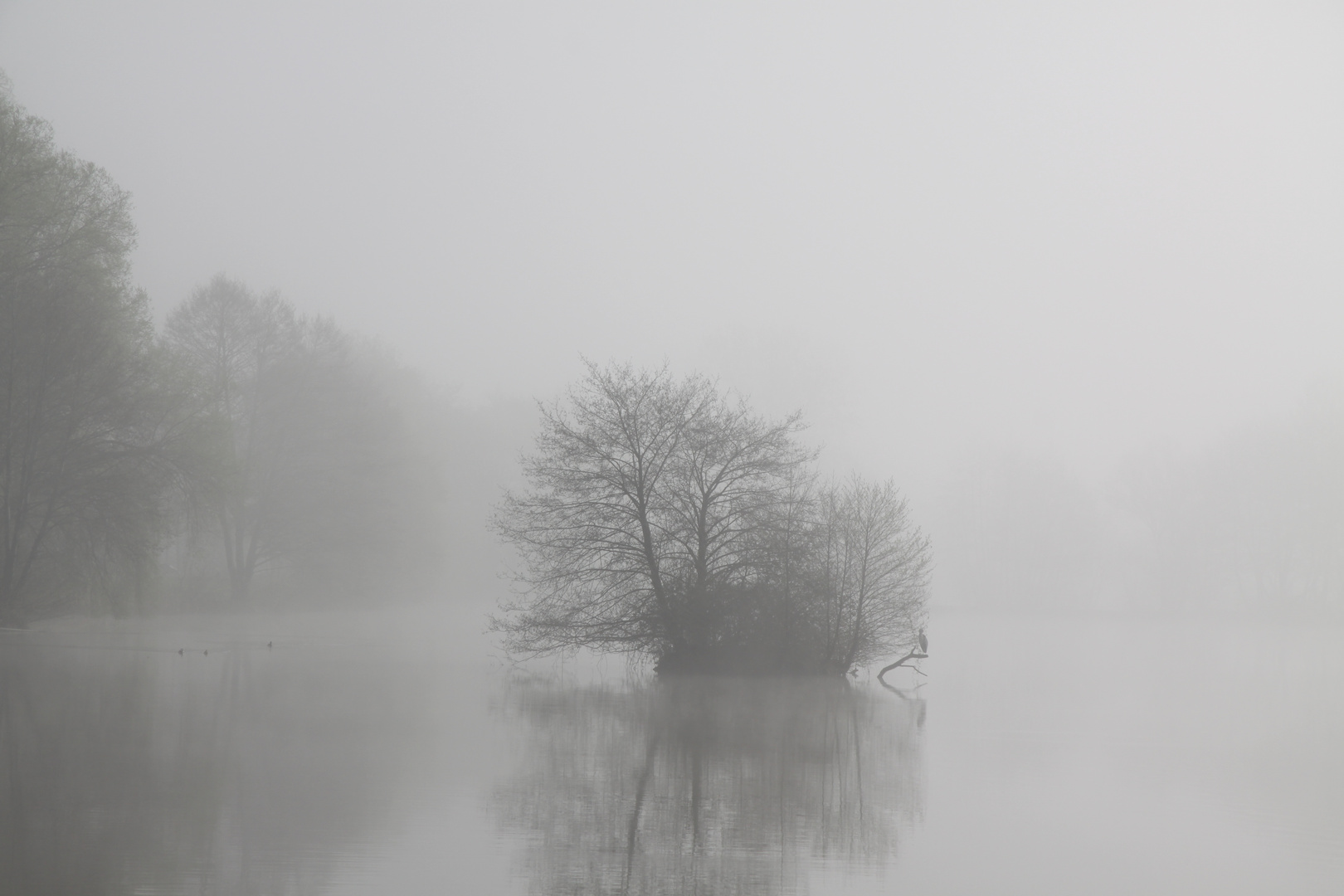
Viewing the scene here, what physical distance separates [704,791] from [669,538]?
48.0 feet

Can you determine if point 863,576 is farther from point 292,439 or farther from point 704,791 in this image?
point 292,439

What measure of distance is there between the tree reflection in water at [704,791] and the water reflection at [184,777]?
185 centimetres

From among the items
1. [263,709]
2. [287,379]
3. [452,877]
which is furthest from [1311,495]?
[452,877]

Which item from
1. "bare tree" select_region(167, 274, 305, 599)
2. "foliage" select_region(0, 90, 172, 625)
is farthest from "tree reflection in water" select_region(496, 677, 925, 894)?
"bare tree" select_region(167, 274, 305, 599)

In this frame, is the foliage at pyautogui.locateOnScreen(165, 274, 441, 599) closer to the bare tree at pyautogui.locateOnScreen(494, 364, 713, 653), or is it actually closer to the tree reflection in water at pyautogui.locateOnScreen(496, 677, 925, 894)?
the bare tree at pyautogui.locateOnScreen(494, 364, 713, 653)

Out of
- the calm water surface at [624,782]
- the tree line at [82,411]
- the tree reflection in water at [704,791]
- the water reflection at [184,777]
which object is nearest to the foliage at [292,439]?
the tree line at [82,411]

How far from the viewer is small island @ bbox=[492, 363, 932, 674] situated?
28047 millimetres

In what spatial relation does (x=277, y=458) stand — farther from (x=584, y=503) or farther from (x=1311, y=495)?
(x=1311, y=495)

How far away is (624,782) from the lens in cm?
1426

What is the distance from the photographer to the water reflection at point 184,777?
912 cm

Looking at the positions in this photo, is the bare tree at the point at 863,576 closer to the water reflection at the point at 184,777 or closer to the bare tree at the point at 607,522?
the bare tree at the point at 607,522

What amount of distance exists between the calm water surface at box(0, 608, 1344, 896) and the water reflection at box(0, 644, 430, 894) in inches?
1.9

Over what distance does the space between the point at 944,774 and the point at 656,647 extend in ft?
41.9

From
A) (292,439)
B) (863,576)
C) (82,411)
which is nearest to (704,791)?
(863,576)
